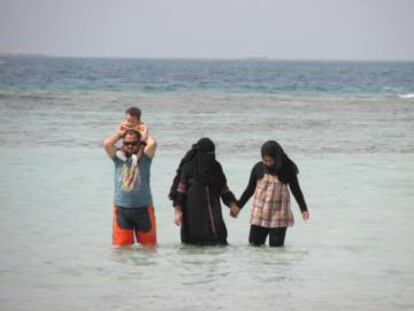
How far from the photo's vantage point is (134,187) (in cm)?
984

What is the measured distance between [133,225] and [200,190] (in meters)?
0.70

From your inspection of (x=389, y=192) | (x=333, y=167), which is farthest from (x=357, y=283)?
(x=333, y=167)

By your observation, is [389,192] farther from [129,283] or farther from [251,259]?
[129,283]

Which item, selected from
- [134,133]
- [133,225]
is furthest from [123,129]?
[133,225]

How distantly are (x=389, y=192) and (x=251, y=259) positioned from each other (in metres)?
5.76

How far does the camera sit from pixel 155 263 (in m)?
10.4

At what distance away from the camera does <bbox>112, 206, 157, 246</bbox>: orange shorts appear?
9.94 metres

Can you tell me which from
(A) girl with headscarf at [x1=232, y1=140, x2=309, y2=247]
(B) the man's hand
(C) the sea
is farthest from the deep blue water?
(B) the man's hand

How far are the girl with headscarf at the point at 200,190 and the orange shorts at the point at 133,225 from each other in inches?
13.4

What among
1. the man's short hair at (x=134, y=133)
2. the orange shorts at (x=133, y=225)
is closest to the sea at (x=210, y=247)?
the orange shorts at (x=133, y=225)

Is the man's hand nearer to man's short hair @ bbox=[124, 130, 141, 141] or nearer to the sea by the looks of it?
man's short hair @ bbox=[124, 130, 141, 141]

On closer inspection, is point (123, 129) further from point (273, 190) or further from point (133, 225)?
point (273, 190)

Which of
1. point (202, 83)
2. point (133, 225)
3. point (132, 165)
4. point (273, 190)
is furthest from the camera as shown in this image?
point (202, 83)

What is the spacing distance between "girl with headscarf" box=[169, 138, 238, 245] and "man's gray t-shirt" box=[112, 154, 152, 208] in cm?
55
